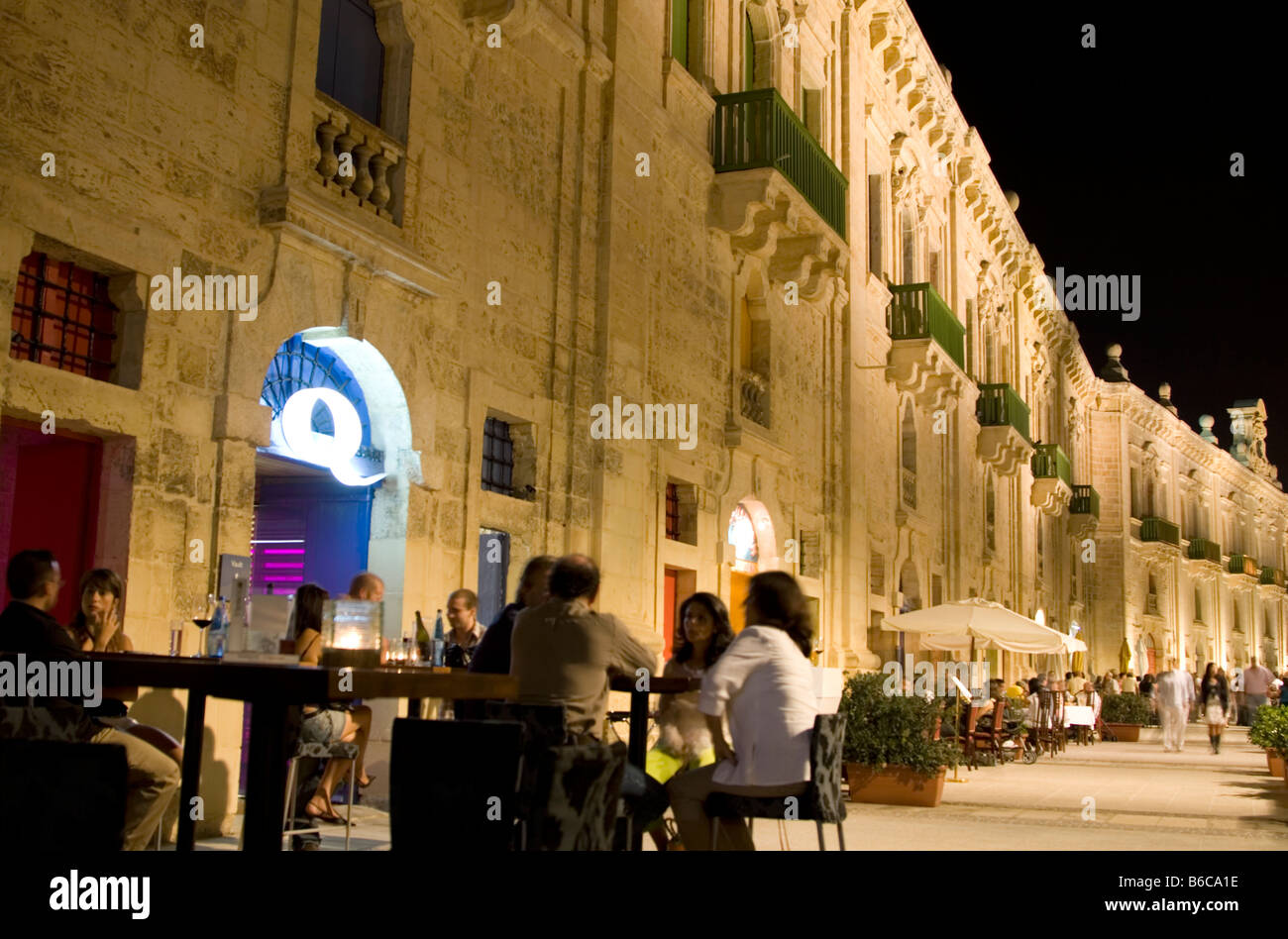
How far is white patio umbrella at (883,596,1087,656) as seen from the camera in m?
17.2

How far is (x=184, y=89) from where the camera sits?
24.2ft

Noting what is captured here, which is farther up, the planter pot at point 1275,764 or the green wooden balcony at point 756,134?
the green wooden balcony at point 756,134

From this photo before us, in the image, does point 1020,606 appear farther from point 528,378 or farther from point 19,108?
point 19,108

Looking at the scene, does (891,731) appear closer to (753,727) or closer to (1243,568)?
(753,727)

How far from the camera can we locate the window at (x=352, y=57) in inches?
352

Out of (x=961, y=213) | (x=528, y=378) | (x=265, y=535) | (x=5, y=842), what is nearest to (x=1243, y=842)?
(x=528, y=378)

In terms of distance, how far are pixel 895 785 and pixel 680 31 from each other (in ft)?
28.1

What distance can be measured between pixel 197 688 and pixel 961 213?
25468mm

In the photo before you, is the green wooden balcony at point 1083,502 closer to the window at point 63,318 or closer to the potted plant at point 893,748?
the potted plant at point 893,748

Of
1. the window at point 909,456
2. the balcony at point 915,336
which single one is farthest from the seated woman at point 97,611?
the window at point 909,456

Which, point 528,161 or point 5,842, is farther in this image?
point 528,161

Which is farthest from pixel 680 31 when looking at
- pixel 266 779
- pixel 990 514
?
pixel 990 514

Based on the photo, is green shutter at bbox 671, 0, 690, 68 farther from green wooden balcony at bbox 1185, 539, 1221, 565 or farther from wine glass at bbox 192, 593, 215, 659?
green wooden balcony at bbox 1185, 539, 1221, 565

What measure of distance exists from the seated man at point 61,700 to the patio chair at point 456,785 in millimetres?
1087
